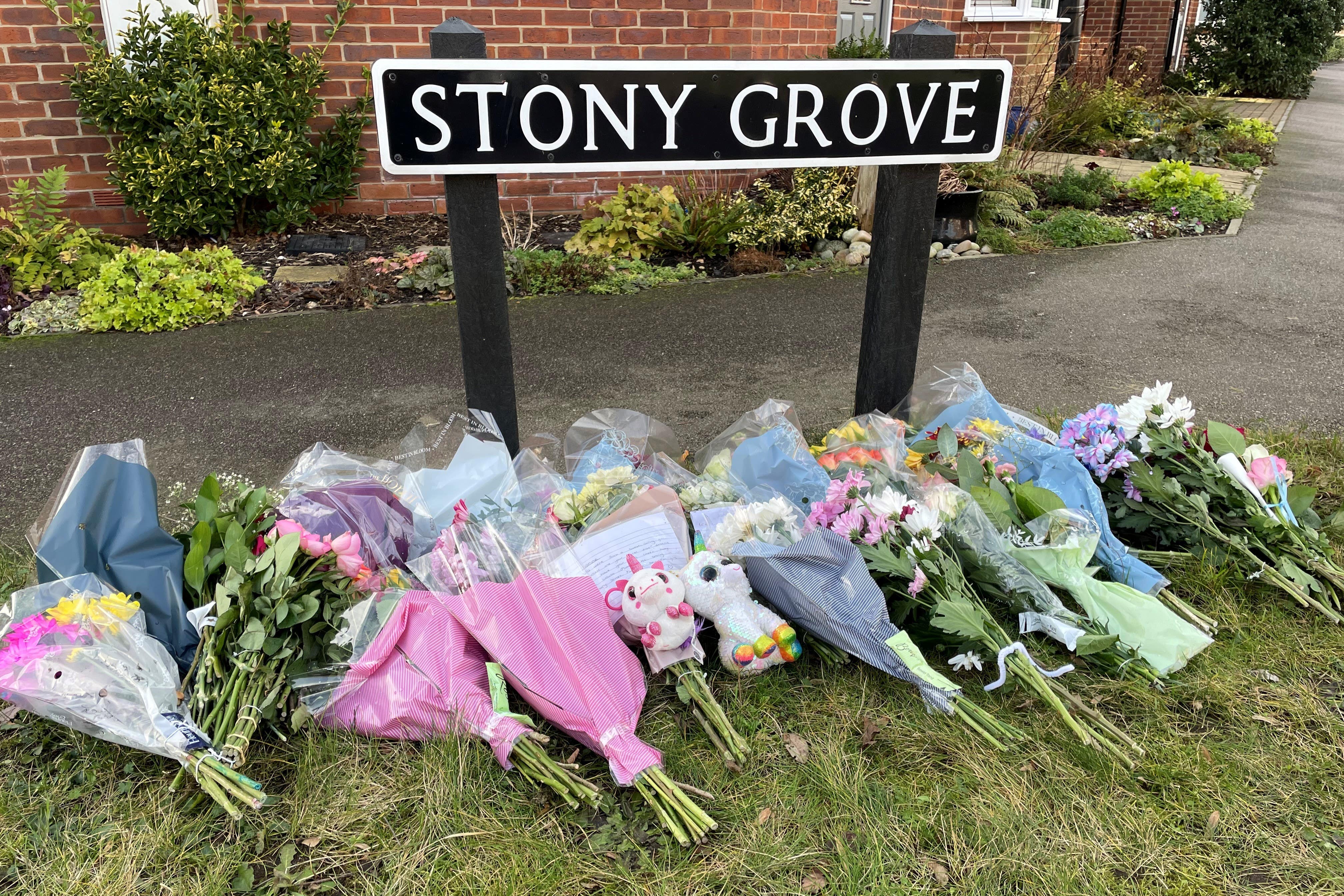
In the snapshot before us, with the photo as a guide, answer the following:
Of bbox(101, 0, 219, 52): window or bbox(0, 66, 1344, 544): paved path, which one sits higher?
bbox(101, 0, 219, 52): window

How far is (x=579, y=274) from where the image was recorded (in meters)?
5.52

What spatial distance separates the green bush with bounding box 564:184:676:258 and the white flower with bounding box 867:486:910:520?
3.67 metres

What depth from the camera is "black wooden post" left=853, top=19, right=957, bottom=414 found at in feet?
9.03

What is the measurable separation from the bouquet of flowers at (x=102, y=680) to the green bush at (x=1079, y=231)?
20.4 ft

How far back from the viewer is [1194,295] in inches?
220

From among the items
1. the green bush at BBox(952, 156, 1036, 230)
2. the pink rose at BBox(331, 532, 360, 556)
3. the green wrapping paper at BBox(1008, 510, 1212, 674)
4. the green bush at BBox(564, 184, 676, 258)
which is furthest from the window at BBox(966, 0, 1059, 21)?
the pink rose at BBox(331, 532, 360, 556)

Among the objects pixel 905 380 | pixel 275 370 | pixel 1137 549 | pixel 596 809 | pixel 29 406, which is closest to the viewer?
pixel 596 809

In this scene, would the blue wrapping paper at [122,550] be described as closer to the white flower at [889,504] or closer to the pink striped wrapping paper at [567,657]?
the pink striped wrapping paper at [567,657]

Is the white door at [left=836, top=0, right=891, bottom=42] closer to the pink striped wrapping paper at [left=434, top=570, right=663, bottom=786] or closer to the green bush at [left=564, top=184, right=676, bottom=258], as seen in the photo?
the green bush at [left=564, top=184, right=676, bottom=258]

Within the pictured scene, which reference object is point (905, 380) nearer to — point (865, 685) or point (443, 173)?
point (865, 685)

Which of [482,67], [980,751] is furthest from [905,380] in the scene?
[482,67]

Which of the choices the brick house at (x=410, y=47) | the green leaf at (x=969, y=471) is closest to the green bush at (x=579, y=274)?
the brick house at (x=410, y=47)

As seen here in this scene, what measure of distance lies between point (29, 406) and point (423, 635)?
2.77 meters

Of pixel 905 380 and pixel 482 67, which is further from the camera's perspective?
pixel 905 380
